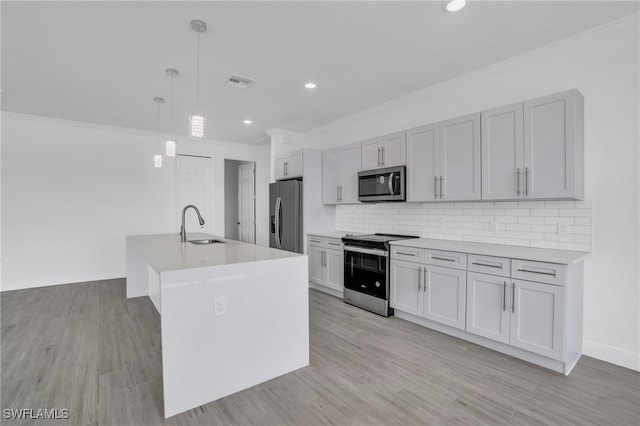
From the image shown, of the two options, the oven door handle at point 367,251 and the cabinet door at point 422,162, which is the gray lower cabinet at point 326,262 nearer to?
the oven door handle at point 367,251

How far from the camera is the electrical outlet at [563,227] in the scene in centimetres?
268

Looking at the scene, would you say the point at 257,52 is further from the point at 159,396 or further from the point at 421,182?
the point at 159,396

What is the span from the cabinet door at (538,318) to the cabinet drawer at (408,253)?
880 millimetres

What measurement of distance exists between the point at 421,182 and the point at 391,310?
151 cm

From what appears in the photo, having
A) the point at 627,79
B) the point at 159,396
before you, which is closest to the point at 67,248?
the point at 159,396

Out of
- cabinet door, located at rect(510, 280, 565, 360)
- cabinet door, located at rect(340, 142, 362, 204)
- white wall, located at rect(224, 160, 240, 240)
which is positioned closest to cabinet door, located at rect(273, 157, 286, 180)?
cabinet door, located at rect(340, 142, 362, 204)

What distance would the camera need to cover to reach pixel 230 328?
6.82 ft

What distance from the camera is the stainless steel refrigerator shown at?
4.81 m

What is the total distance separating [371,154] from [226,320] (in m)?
2.88

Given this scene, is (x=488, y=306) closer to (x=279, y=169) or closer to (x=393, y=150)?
(x=393, y=150)

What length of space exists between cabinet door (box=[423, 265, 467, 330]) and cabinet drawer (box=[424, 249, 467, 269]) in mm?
46

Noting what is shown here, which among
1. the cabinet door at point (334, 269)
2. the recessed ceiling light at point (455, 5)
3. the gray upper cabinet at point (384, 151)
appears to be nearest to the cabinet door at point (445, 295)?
the cabinet door at point (334, 269)

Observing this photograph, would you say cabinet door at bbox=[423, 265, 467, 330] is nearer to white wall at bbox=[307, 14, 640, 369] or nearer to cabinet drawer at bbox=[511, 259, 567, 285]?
cabinet drawer at bbox=[511, 259, 567, 285]

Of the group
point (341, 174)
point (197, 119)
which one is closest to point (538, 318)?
point (341, 174)
